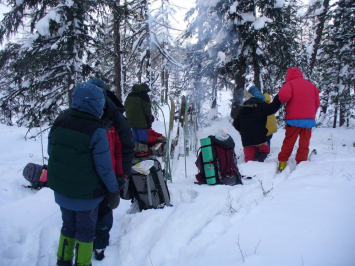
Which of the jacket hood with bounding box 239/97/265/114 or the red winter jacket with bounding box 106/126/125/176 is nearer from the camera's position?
the red winter jacket with bounding box 106/126/125/176

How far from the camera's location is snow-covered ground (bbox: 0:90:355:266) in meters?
1.84

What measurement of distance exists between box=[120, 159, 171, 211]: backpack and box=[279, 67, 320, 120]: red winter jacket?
3.14 meters

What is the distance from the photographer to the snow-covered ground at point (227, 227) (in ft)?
6.05

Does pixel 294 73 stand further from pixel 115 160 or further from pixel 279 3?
pixel 279 3

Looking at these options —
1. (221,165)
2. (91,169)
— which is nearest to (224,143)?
(221,165)

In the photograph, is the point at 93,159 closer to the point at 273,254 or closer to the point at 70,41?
the point at 273,254

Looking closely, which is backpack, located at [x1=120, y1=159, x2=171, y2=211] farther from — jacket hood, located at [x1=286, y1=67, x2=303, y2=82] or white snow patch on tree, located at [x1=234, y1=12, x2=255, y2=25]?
white snow patch on tree, located at [x1=234, y1=12, x2=255, y2=25]

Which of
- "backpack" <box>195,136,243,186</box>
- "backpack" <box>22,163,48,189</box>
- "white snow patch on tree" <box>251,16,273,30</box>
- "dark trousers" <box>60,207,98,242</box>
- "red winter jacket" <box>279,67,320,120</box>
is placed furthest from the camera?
"white snow patch on tree" <box>251,16,273,30</box>

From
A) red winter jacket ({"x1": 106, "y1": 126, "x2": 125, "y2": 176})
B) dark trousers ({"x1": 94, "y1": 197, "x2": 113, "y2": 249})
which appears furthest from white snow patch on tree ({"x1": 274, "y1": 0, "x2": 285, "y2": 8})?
dark trousers ({"x1": 94, "y1": 197, "x2": 113, "y2": 249})

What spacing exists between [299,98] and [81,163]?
4.38m

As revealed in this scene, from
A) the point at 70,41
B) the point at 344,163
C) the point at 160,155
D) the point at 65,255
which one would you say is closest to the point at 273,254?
the point at 65,255

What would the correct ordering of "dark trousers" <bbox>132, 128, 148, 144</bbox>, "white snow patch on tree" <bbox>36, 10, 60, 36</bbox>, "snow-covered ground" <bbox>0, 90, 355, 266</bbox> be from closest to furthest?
"snow-covered ground" <bbox>0, 90, 355, 266</bbox>
"white snow patch on tree" <bbox>36, 10, 60, 36</bbox>
"dark trousers" <bbox>132, 128, 148, 144</bbox>

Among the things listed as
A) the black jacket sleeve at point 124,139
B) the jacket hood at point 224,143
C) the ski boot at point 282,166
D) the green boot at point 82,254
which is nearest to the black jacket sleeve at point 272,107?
the ski boot at point 282,166

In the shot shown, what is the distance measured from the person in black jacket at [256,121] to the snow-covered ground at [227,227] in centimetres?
120
